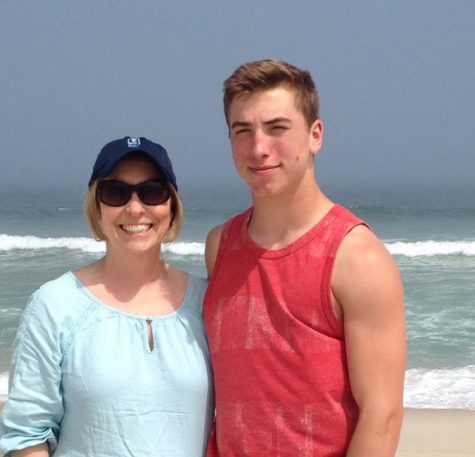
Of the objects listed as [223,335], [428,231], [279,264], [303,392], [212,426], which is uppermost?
[279,264]

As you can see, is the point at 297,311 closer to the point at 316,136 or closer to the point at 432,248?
the point at 316,136

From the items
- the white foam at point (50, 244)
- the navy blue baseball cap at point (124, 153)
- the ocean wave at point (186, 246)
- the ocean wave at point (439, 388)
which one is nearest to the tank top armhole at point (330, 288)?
the navy blue baseball cap at point (124, 153)

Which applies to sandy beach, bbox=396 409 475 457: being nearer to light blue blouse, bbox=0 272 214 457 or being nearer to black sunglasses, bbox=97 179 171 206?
light blue blouse, bbox=0 272 214 457

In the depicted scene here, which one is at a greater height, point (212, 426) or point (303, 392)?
point (303, 392)

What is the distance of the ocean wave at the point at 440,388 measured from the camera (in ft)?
21.2

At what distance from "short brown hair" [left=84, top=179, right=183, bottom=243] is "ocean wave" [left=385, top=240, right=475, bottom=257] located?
58.8ft

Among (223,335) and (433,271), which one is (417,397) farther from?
(433,271)

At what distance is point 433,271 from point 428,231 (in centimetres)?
1285

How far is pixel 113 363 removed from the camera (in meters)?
2.25

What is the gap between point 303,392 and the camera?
218 cm

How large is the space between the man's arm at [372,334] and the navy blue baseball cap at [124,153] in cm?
69

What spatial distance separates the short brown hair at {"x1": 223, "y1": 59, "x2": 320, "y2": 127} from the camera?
2.16m

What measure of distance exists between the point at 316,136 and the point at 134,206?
2.09 ft

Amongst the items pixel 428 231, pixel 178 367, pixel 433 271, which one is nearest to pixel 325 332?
pixel 178 367
